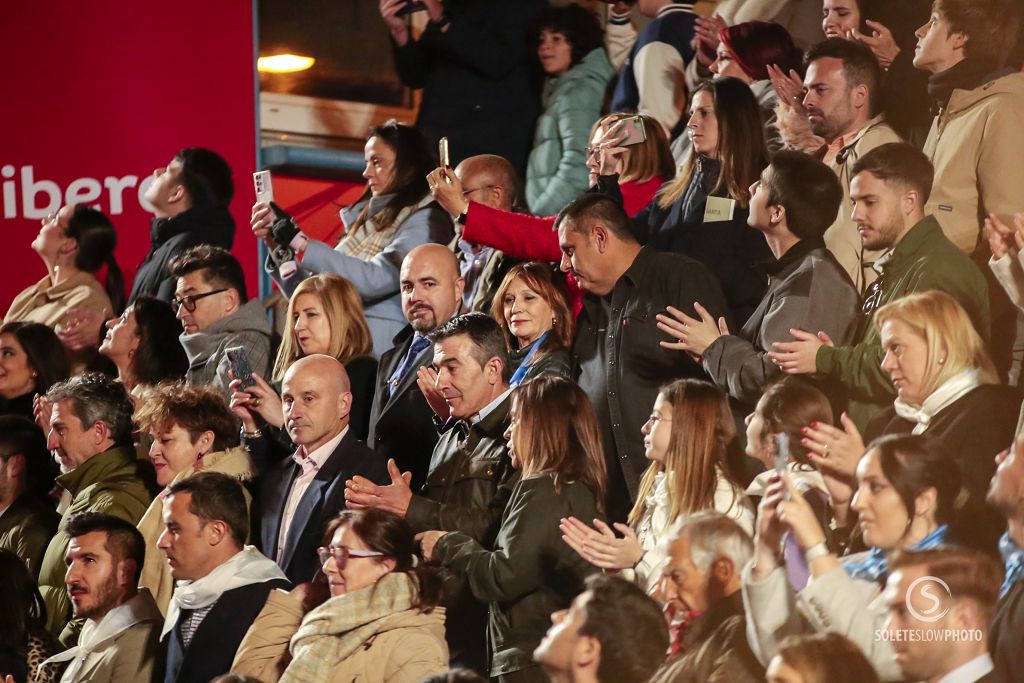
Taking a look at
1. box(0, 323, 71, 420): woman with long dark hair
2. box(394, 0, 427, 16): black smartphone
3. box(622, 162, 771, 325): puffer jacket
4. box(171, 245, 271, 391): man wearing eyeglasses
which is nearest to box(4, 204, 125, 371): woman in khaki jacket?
box(0, 323, 71, 420): woman with long dark hair

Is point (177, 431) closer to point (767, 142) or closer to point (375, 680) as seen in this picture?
point (375, 680)

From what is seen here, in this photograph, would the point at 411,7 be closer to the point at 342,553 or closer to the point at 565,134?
the point at 565,134

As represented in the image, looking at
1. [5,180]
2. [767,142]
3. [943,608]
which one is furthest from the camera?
[5,180]

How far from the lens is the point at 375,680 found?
149 inches

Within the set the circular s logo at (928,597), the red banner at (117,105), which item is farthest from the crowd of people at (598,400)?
the red banner at (117,105)

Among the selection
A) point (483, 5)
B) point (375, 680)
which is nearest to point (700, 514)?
point (375, 680)

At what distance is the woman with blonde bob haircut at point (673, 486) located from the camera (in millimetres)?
3477

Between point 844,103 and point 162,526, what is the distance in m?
2.34

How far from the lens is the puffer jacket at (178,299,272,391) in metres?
5.21

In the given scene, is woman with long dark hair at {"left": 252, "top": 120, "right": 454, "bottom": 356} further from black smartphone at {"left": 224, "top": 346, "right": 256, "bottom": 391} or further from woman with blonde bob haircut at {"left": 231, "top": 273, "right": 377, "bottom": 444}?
black smartphone at {"left": 224, "top": 346, "right": 256, "bottom": 391}

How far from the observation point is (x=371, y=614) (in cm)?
383

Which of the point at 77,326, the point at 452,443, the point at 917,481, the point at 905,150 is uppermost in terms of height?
the point at 905,150

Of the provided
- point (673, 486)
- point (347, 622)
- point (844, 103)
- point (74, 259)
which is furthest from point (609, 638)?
point (74, 259)

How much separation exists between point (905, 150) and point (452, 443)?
1.41 m
